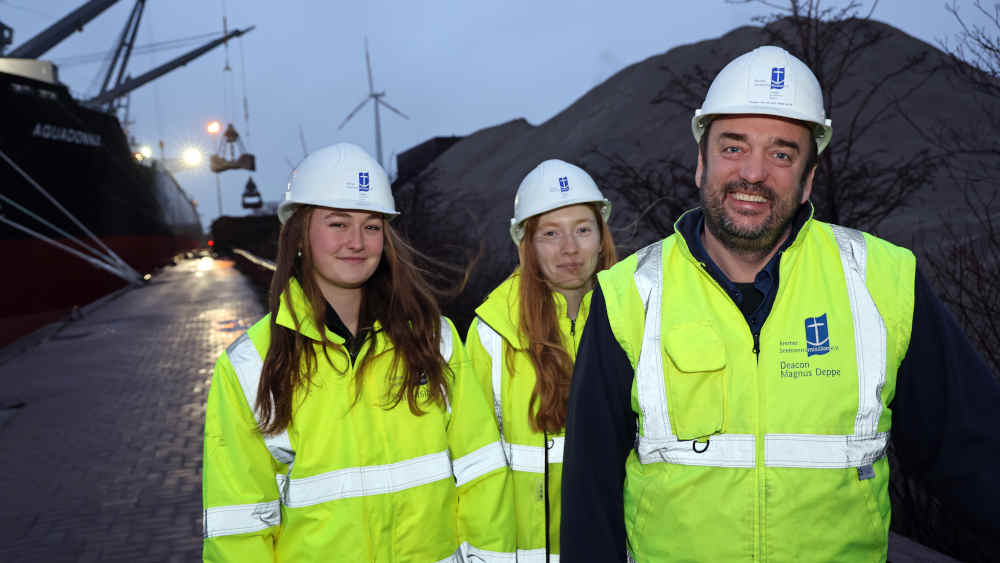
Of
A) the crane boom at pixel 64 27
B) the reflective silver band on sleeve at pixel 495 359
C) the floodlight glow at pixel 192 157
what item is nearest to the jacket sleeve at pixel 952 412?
the reflective silver band on sleeve at pixel 495 359

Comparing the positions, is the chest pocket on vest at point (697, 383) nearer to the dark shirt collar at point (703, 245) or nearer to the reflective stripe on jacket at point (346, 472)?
the dark shirt collar at point (703, 245)

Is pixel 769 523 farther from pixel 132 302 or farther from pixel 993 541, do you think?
pixel 132 302

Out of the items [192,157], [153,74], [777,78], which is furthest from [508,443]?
[192,157]

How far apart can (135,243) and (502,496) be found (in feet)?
108

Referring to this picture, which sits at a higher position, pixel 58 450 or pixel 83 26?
pixel 83 26

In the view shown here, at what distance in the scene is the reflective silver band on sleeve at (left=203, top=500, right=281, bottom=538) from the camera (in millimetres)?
2205

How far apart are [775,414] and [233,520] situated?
5.40ft

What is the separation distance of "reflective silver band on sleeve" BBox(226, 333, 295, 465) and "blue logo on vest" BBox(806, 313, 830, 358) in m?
1.66

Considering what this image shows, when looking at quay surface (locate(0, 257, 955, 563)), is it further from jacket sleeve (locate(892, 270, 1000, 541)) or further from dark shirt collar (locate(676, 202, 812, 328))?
dark shirt collar (locate(676, 202, 812, 328))

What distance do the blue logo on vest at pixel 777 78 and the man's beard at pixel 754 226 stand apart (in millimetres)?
313

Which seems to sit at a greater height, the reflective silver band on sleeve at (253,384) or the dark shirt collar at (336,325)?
the dark shirt collar at (336,325)

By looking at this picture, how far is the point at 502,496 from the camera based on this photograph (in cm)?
256

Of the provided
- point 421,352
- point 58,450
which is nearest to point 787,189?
point 421,352

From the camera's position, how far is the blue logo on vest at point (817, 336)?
1955 mm
